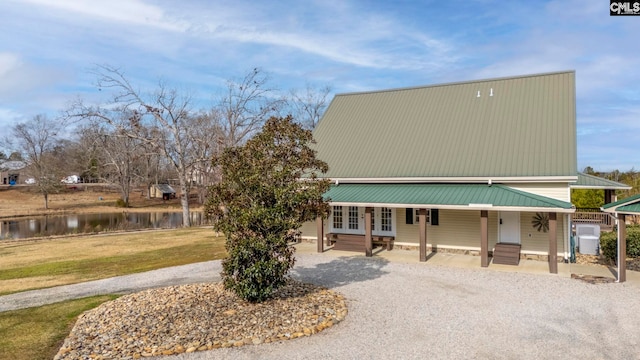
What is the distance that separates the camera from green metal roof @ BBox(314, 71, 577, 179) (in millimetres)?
15352

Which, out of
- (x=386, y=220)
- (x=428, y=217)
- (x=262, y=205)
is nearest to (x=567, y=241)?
(x=428, y=217)

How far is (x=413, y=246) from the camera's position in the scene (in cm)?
1714

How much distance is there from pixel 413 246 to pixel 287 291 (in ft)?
26.9

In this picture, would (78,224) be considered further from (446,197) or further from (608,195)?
(608,195)

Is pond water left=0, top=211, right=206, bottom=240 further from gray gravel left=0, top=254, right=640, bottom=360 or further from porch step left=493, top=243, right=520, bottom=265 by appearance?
porch step left=493, top=243, right=520, bottom=265

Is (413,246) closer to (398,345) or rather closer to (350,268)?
(350,268)

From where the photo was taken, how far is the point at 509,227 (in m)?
15.3

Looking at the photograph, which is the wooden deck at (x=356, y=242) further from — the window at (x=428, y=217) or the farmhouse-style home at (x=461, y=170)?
the window at (x=428, y=217)

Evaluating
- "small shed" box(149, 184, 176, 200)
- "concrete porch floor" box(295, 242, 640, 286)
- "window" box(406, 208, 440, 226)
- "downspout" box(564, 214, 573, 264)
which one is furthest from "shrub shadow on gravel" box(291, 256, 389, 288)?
"small shed" box(149, 184, 176, 200)

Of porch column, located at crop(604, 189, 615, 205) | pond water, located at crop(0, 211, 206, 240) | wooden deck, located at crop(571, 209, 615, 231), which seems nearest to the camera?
wooden deck, located at crop(571, 209, 615, 231)

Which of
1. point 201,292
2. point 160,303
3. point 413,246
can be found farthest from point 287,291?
point 413,246

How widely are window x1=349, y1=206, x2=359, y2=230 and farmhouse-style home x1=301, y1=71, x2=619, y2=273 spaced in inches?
1.8

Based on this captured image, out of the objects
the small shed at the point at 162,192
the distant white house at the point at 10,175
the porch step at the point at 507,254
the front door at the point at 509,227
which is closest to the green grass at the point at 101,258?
the porch step at the point at 507,254

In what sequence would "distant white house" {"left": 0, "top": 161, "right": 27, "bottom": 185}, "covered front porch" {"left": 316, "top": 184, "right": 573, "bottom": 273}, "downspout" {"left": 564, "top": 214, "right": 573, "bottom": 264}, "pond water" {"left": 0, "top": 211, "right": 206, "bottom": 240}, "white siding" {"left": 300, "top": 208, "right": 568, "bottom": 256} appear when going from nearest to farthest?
"covered front porch" {"left": 316, "top": 184, "right": 573, "bottom": 273} < "downspout" {"left": 564, "top": 214, "right": 573, "bottom": 264} < "white siding" {"left": 300, "top": 208, "right": 568, "bottom": 256} < "pond water" {"left": 0, "top": 211, "right": 206, "bottom": 240} < "distant white house" {"left": 0, "top": 161, "right": 27, "bottom": 185}
